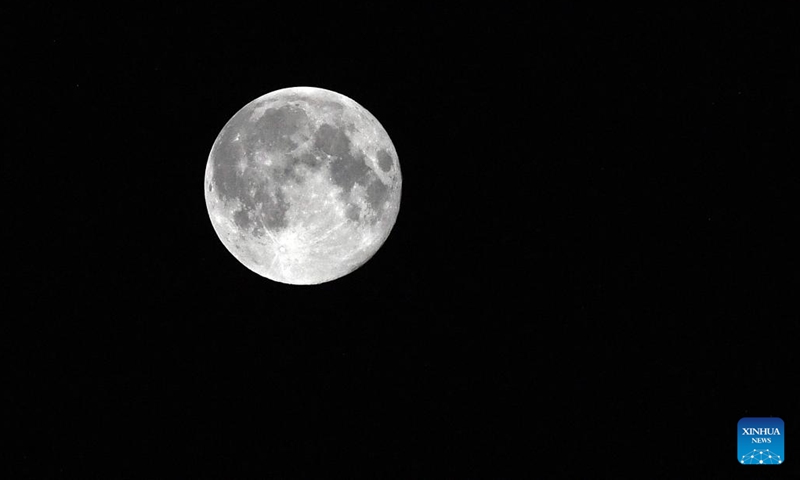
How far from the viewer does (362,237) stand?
5.09 meters

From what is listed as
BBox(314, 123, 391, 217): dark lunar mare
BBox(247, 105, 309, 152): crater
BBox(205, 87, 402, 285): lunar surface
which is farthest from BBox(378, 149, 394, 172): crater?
BBox(247, 105, 309, 152): crater

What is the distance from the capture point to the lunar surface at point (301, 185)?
15.5 feet

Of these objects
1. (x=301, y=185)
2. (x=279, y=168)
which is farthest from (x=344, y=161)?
(x=279, y=168)

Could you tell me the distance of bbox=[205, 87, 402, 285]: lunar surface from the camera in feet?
15.5

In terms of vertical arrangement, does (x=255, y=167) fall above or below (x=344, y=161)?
below

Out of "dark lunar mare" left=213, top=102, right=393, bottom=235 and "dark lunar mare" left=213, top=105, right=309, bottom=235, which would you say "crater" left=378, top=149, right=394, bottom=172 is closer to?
"dark lunar mare" left=213, top=102, right=393, bottom=235

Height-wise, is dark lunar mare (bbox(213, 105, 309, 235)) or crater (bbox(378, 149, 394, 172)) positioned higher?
crater (bbox(378, 149, 394, 172))

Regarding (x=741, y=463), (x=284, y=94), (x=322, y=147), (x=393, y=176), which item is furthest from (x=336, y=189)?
(x=741, y=463)

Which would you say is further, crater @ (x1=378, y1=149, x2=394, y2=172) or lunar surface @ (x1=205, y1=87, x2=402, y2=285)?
crater @ (x1=378, y1=149, x2=394, y2=172)

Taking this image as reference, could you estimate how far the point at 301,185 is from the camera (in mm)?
4688

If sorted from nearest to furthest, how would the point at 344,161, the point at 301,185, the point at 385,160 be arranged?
1. the point at 301,185
2. the point at 344,161
3. the point at 385,160

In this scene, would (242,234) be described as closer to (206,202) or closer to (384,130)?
(206,202)

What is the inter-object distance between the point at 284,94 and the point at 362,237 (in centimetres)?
133

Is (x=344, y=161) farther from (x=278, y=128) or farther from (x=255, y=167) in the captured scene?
(x=255, y=167)
